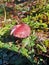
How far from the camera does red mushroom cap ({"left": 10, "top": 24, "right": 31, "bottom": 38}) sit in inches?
111

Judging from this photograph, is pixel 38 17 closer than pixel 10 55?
No

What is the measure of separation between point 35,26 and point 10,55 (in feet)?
1.43

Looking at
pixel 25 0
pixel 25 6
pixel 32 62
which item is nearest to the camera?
pixel 32 62

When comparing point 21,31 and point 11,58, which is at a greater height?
point 21,31

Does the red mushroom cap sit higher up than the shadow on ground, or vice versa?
the red mushroom cap

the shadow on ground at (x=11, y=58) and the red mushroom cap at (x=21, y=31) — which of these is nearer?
the shadow on ground at (x=11, y=58)

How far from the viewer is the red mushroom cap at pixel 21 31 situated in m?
2.82

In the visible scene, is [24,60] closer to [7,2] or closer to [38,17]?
[38,17]

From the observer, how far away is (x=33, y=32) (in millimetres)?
2969

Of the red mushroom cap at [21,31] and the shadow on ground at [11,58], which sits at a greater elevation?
the red mushroom cap at [21,31]

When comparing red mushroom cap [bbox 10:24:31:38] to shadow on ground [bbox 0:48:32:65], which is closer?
shadow on ground [bbox 0:48:32:65]

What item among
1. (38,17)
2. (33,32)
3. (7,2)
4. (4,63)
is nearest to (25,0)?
(7,2)

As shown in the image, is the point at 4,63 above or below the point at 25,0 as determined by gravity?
below

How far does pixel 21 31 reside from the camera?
9.32 feet
